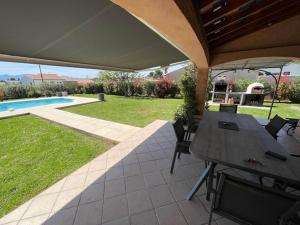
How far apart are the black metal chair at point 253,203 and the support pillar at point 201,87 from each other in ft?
18.3

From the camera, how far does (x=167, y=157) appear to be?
4234mm

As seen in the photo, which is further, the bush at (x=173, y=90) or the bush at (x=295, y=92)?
the bush at (x=173, y=90)

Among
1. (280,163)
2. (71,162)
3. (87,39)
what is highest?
(87,39)

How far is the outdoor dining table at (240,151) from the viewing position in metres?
2.08

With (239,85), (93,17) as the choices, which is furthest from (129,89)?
(93,17)

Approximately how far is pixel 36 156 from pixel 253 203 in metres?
5.25

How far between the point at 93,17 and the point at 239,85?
17.0 m

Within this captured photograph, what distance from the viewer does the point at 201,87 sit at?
6.84m

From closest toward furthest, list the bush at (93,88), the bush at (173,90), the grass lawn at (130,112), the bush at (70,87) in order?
the grass lawn at (130,112) < the bush at (173,90) < the bush at (70,87) < the bush at (93,88)

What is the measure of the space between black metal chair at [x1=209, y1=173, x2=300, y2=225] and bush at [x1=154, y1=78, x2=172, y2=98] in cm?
1527

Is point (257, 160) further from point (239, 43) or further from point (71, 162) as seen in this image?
point (239, 43)

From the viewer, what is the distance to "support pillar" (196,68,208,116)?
662 cm

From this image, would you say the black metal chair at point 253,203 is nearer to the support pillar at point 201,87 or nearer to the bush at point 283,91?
the support pillar at point 201,87

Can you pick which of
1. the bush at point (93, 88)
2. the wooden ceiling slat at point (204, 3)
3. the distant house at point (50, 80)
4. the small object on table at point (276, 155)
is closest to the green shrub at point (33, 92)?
the distant house at point (50, 80)
